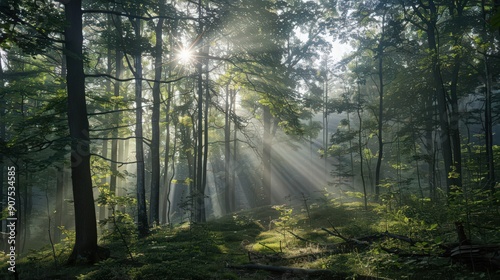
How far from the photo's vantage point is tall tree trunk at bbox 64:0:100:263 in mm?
7734

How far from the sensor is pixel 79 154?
7703 mm

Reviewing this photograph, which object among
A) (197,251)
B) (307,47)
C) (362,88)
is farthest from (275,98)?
(362,88)

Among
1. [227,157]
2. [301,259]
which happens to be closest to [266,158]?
[227,157]

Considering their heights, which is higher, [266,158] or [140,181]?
[266,158]

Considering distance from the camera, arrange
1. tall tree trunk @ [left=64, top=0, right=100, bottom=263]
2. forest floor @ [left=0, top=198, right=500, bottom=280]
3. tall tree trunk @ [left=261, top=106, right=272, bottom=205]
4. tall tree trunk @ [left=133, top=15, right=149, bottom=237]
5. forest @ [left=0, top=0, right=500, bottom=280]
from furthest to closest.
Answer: tall tree trunk @ [left=261, top=106, right=272, bottom=205] → tall tree trunk @ [left=133, top=15, right=149, bottom=237] → tall tree trunk @ [left=64, top=0, right=100, bottom=263] → forest @ [left=0, top=0, right=500, bottom=280] → forest floor @ [left=0, top=198, right=500, bottom=280]

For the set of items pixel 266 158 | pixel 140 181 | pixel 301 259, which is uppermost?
pixel 266 158

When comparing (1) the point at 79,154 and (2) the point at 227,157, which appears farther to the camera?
(2) the point at 227,157

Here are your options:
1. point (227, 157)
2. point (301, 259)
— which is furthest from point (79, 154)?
point (227, 157)

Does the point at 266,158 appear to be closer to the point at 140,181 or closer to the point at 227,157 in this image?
the point at 227,157

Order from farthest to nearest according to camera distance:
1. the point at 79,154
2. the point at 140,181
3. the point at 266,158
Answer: the point at 266,158 < the point at 140,181 < the point at 79,154

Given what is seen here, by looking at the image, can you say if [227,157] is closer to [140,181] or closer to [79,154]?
[140,181]

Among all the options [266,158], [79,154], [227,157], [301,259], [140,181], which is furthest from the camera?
[227,157]

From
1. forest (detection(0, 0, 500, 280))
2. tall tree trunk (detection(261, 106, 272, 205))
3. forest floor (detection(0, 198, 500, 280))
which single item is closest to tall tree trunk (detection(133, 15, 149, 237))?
forest (detection(0, 0, 500, 280))

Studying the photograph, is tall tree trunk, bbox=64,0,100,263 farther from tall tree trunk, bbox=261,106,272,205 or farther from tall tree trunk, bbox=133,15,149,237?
tall tree trunk, bbox=261,106,272,205
